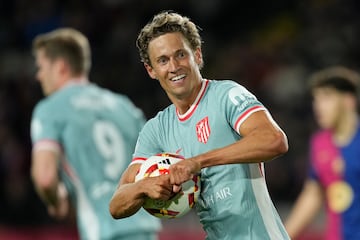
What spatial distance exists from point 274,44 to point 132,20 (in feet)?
7.29

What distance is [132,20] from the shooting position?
13.3 meters

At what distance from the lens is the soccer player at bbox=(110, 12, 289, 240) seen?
3.96m

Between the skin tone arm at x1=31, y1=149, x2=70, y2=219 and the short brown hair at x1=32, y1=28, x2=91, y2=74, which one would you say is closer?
the skin tone arm at x1=31, y1=149, x2=70, y2=219

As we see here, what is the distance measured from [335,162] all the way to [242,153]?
10.3 feet

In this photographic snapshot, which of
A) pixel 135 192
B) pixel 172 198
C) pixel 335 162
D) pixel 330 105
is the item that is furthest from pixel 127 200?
pixel 330 105

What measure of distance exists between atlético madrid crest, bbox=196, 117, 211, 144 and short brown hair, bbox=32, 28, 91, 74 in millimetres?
2426

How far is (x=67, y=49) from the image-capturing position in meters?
6.43

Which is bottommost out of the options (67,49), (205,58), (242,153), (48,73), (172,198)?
(172,198)

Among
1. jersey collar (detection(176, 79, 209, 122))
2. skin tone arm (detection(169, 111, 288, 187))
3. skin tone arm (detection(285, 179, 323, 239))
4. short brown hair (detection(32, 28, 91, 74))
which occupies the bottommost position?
skin tone arm (detection(285, 179, 323, 239))

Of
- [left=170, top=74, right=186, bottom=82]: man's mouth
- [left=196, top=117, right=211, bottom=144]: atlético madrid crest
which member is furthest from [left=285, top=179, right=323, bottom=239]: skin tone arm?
[left=170, top=74, right=186, bottom=82]: man's mouth

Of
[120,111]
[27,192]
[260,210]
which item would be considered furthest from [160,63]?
[27,192]

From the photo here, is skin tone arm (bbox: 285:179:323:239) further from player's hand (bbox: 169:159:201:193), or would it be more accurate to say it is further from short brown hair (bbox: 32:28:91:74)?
player's hand (bbox: 169:159:201:193)

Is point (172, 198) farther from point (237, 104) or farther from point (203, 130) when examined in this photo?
point (237, 104)

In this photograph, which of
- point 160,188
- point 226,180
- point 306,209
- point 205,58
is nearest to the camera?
point 160,188
